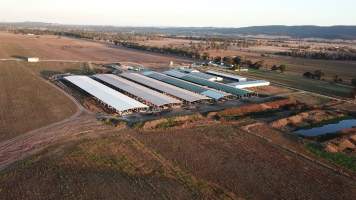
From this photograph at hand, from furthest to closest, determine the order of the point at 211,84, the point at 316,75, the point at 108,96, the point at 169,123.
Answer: the point at 316,75 → the point at 211,84 → the point at 108,96 → the point at 169,123

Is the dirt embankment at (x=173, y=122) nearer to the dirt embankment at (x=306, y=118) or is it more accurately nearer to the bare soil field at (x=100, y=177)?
the bare soil field at (x=100, y=177)

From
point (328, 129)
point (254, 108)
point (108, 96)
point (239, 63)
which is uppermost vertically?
point (239, 63)

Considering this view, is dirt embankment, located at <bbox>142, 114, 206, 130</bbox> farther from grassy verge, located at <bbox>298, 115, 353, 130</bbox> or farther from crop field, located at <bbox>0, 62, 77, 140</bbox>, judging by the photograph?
grassy verge, located at <bbox>298, 115, 353, 130</bbox>

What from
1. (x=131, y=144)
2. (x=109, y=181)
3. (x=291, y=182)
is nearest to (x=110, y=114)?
(x=131, y=144)

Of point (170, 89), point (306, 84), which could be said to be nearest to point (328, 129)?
point (170, 89)

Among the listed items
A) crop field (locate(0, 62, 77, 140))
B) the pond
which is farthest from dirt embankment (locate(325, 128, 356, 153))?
crop field (locate(0, 62, 77, 140))

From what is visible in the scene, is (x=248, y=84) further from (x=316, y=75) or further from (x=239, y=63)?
(x=239, y=63)

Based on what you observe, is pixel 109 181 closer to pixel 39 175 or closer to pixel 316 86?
pixel 39 175

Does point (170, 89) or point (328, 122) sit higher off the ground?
point (170, 89)
